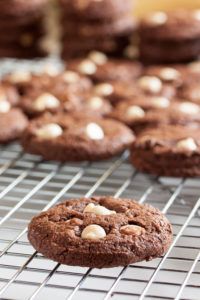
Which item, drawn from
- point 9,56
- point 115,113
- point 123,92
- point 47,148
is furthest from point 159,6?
point 47,148

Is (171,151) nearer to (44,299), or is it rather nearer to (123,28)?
(44,299)

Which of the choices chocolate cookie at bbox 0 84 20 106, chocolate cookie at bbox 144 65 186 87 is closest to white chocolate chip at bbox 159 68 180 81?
chocolate cookie at bbox 144 65 186 87

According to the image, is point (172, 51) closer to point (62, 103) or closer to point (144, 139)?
point (62, 103)

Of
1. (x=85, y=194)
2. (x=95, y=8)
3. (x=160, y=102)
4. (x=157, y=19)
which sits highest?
(x=95, y=8)

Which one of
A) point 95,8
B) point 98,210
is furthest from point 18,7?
point 98,210

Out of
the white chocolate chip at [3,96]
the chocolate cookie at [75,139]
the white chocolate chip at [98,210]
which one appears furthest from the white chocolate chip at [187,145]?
the white chocolate chip at [3,96]

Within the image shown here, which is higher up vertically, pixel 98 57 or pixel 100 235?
pixel 98 57

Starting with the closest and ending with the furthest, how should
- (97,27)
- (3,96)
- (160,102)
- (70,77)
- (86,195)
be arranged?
(86,195) < (160,102) < (3,96) < (70,77) < (97,27)

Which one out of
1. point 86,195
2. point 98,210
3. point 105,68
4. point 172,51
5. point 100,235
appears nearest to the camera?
point 100,235
